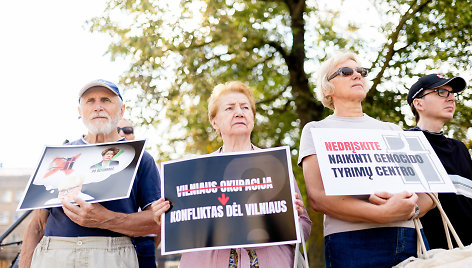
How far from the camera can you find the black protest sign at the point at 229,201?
95.6 inches

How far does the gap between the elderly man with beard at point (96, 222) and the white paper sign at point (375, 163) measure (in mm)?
1145

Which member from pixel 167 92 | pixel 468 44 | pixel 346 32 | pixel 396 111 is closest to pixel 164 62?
pixel 167 92

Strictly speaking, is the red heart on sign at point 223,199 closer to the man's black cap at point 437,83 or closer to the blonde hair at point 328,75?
the blonde hair at point 328,75

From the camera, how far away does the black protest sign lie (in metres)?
2.43

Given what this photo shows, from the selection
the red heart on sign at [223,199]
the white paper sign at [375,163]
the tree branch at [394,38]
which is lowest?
the red heart on sign at [223,199]

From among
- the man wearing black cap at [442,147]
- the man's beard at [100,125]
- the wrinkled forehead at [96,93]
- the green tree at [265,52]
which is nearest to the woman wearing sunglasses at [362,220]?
the man wearing black cap at [442,147]

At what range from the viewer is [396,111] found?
9148mm

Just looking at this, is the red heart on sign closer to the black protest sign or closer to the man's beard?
the black protest sign

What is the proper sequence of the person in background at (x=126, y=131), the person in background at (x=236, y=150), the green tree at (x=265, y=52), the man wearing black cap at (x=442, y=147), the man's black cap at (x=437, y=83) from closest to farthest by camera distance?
the person in background at (x=236, y=150) < the man wearing black cap at (x=442, y=147) < the man's black cap at (x=437, y=83) < the person in background at (x=126, y=131) < the green tree at (x=265, y=52)

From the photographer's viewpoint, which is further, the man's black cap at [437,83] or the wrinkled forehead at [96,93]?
the man's black cap at [437,83]

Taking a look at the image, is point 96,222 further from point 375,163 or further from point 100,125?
point 375,163

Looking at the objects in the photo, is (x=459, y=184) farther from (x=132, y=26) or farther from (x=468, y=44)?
(x=132, y=26)

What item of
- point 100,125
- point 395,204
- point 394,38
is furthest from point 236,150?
point 394,38

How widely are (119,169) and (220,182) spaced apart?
2.14 ft
